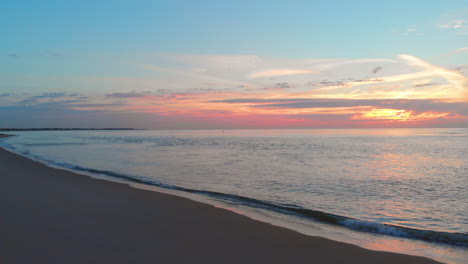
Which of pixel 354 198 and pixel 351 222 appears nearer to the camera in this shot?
pixel 351 222

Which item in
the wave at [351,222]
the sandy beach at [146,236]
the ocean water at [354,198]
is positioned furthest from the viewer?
the ocean water at [354,198]

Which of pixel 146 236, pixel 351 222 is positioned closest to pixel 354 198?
pixel 351 222

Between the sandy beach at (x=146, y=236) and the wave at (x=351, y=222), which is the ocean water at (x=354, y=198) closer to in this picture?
the wave at (x=351, y=222)

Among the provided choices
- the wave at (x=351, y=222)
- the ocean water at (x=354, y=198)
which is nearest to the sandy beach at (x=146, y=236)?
the ocean water at (x=354, y=198)

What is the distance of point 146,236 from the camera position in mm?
6422

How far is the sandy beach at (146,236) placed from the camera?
17.7 ft

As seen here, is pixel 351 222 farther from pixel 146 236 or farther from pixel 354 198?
pixel 146 236

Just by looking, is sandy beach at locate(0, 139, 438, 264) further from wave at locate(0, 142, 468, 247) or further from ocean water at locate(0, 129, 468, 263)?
wave at locate(0, 142, 468, 247)

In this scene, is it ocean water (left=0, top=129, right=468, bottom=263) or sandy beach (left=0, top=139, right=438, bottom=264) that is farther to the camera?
ocean water (left=0, top=129, right=468, bottom=263)

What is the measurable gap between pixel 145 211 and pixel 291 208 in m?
4.60

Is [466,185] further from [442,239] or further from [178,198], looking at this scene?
[178,198]

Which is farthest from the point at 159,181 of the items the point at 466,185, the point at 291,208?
the point at 466,185

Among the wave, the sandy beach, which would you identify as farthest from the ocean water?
the sandy beach

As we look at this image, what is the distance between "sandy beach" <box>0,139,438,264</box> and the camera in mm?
5391
